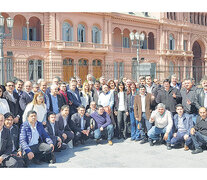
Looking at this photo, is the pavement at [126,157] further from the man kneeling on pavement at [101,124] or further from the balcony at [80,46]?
the balcony at [80,46]

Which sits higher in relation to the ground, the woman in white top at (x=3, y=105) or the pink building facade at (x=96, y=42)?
the pink building facade at (x=96, y=42)

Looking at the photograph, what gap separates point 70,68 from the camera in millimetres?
24328

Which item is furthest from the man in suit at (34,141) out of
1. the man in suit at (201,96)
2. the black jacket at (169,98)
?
the man in suit at (201,96)

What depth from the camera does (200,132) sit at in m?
6.40

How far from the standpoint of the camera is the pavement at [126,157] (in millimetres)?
5586

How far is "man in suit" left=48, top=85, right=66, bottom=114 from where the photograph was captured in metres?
6.89

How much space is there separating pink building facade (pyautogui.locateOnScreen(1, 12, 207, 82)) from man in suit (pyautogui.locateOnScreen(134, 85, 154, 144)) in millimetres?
9508

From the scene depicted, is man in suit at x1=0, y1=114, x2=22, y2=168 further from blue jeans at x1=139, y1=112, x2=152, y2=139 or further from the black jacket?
the black jacket

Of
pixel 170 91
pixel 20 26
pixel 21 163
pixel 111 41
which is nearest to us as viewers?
pixel 21 163

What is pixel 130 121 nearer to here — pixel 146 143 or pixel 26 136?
pixel 146 143

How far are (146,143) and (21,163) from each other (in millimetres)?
3653

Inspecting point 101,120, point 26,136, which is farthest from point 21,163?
point 101,120

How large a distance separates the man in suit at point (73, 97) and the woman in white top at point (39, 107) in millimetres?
1232

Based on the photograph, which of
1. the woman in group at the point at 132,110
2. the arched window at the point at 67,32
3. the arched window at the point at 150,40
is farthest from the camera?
the arched window at the point at 150,40
